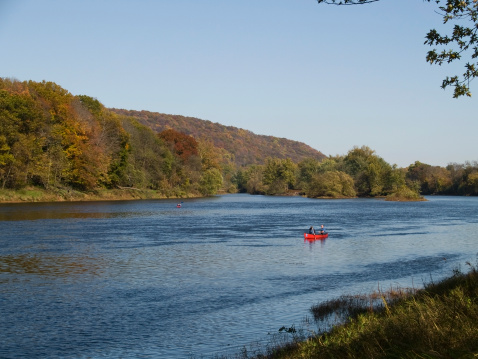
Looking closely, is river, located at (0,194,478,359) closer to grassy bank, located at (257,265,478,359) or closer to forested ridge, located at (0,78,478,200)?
grassy bank, located at (257,265,478,359)

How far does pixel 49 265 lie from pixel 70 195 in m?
65.4

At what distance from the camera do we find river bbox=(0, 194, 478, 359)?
1567cm

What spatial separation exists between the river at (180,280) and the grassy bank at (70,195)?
3351cm

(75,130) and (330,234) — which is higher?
(75,130)

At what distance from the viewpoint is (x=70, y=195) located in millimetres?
90750

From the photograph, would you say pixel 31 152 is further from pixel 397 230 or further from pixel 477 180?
pixel 477 180

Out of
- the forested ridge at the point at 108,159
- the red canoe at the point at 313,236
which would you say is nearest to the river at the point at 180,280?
the red canoe at the point at 313,236

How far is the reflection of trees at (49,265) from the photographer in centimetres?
2638

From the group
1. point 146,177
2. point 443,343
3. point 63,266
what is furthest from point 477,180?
point 443,343

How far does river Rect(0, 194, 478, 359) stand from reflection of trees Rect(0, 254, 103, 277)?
6 centimetres

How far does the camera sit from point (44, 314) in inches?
722

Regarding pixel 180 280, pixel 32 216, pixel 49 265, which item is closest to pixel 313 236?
pixel 180 280

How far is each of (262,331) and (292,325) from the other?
3.47 feet

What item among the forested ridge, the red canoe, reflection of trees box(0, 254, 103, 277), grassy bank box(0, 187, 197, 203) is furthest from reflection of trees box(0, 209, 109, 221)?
the red canoe
